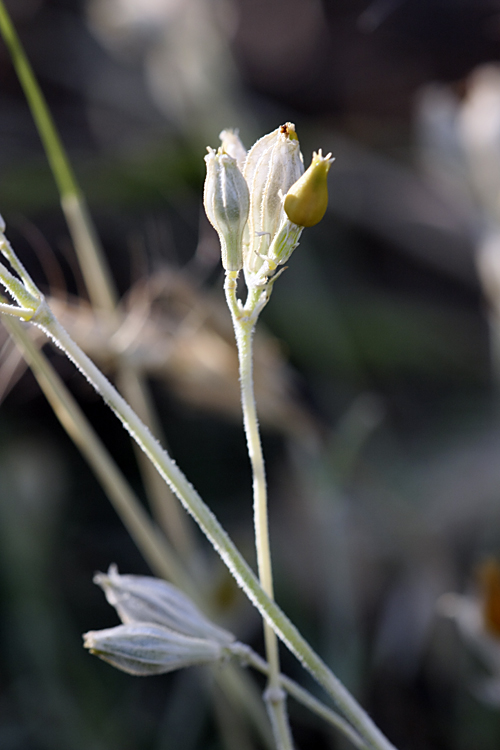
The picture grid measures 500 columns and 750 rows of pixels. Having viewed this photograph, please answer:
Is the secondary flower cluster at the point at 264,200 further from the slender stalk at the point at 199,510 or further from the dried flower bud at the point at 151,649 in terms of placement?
the dried flower bud at the point at 151,649

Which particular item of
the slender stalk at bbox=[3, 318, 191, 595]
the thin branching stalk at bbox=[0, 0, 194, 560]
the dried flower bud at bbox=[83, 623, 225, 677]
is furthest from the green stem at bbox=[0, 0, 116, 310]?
the dried flower bud at bbox=[83, 623, 225, 677]

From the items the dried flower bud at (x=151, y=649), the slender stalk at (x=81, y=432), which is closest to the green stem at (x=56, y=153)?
the slender stalk at (x=81, y=432)

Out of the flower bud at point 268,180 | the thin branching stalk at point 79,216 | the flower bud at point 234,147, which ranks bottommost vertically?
the flower bud at point 268,180

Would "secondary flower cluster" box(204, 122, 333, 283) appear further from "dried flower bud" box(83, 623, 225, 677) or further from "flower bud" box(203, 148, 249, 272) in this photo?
"dried flower bud" box(83, 623, 225, 677)

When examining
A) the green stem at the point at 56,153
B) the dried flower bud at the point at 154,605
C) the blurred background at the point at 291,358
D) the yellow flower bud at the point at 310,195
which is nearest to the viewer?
the yellow flower bud at the point at 310,195

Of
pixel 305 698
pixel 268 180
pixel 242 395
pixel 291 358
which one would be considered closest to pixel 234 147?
pixel 268 180

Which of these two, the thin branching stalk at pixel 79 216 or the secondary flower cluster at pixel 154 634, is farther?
the thin branching stalk at pixel 79 216

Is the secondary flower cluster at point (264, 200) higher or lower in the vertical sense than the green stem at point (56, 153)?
lower
